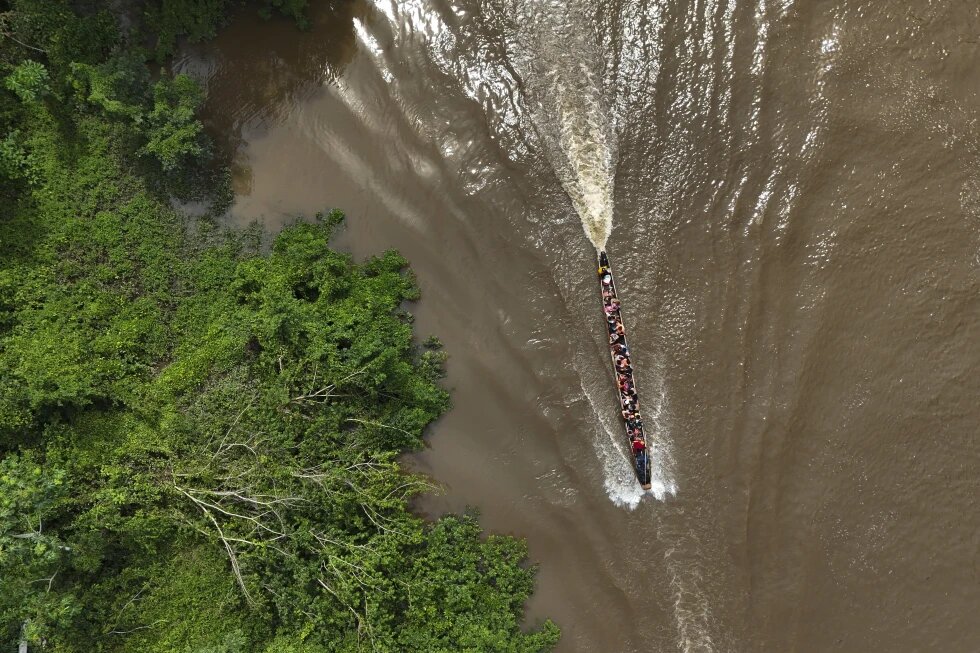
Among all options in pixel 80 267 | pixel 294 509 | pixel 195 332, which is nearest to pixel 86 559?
pixel 294 509

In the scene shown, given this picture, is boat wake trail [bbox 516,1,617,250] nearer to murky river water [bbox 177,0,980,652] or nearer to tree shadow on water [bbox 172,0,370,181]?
murky river water [bbox 177,0,980,652]

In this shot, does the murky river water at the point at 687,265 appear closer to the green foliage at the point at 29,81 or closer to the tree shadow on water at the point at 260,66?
the tree shadow on water at the point at 260,66

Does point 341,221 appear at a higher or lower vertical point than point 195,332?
higher

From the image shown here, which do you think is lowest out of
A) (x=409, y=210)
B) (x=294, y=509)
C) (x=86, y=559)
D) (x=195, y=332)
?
(x=86, y=559)

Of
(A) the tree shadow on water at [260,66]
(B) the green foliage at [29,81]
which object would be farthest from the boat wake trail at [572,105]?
(B) the green foliage at [29,81]

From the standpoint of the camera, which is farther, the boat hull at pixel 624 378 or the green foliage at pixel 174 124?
the boat hull at pixel 624 378

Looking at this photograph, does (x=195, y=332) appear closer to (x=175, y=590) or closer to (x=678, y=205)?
(x=175, y=590)

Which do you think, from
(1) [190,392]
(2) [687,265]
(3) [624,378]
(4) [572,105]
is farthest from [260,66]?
A: (3) [624,378]
